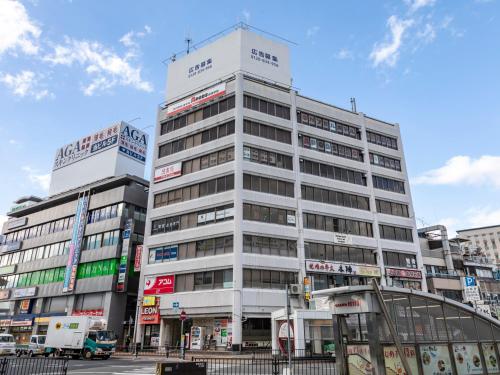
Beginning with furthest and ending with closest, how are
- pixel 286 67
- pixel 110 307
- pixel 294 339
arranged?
pixel 286 67 → pixel 110 307 → pixel 294 339

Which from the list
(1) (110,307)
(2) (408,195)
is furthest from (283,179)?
(1) (110,307)

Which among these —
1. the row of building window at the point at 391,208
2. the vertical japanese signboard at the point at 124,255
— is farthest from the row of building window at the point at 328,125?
the vertical japanese signboard at the point at 124,255

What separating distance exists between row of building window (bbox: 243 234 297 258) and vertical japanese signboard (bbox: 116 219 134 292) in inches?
640

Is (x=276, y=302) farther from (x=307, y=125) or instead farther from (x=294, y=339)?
(x=307, y=125)

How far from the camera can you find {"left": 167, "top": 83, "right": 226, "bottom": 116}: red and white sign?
46031mm

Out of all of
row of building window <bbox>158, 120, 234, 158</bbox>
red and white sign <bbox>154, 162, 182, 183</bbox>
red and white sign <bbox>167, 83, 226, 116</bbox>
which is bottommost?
red and white sign <bbox>154, 162, 182, 183</bbox>

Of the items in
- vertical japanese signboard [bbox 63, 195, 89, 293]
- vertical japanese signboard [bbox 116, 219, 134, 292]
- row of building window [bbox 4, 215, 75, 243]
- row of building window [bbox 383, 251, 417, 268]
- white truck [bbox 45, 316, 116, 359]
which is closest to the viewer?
white truck [bbox 45, 316, 116, 359]

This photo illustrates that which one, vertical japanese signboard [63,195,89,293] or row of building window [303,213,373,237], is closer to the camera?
row of building window [303,213,373,237]

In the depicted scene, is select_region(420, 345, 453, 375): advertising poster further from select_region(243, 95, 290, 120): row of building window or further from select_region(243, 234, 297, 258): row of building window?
select_region(243, 95, 290, 120): row of building window

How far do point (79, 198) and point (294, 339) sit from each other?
3908 cm

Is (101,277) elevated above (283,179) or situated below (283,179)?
below

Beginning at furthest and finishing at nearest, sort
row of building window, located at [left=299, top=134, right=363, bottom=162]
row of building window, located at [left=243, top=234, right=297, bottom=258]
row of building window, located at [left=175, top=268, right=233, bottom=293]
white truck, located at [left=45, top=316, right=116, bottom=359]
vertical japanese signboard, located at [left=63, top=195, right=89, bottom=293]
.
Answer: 1. vertical japanese signboard, located at [left=63, top=195, right=89, bottom=293]
2. row of building window, located at [left=299, top=134, right=363, bottom=162]
3. row of building window, located at [left=243, top=234, right=297, bottom=258]
4. row of building window, located at [left=175, top=268, right=233, bottom=293]
5. white truck, located at [left=45, top=316, right=116, bottom=359]

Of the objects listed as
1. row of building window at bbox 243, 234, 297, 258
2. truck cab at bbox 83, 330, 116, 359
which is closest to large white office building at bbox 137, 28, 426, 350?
row of building window at bbox 243, 234, 297, 258

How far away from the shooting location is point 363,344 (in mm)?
13367
